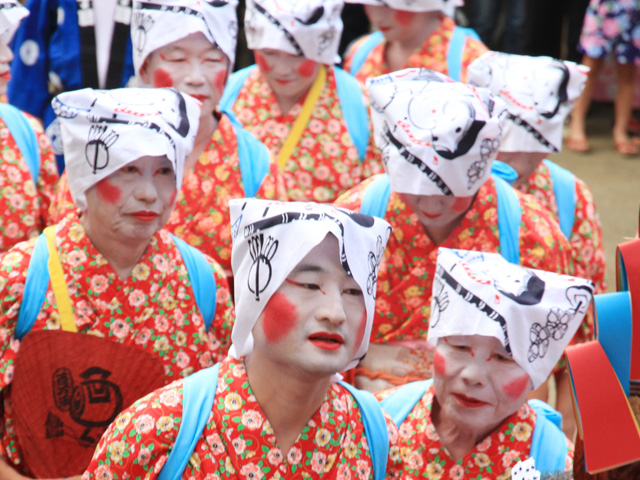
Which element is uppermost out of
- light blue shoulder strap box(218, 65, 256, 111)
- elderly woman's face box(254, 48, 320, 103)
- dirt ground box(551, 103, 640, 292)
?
elderly woman's face box(254, 48, 320, 103)

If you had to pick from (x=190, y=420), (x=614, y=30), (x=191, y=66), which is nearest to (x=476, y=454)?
(x=190, y=420)

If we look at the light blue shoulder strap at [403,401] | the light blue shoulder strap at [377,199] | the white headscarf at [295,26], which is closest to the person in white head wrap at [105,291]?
Answer: the light blue shoulder strap at [403,401]

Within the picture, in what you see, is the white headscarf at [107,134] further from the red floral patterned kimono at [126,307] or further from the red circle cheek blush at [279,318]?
the red circle cheek blush at [279,318]

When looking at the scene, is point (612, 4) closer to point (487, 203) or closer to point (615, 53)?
point (615, 53)

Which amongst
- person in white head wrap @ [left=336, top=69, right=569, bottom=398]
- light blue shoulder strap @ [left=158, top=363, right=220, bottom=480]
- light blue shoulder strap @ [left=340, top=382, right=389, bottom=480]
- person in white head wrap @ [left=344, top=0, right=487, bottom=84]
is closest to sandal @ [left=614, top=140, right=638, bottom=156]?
person in white head wrap @ [left=344, top=0, right=487, bottom=84]

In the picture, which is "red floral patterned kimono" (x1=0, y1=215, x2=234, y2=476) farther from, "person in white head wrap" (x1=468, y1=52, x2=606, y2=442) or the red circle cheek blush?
"person in white head wrap" (x1=468, y1=52, x2=606, y2=442)

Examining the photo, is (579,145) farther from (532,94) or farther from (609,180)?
(532,94)

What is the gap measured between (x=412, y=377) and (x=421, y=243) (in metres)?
0.47

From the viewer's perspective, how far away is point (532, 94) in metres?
4.35

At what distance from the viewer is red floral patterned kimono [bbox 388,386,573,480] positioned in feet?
10.0

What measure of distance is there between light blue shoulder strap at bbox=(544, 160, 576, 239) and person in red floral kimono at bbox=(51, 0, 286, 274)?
112cm

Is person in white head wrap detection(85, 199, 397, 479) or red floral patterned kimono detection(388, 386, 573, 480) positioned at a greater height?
person in white head wrap detection(85, 199, 397, 479)

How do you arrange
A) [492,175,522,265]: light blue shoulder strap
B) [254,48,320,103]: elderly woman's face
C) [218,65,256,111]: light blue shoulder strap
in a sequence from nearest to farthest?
[492,175,522,265]: light blue shoulder strap
[254,48,320,103]: elderly woman's face
[218,65,256,111]: light blue shoulder strap

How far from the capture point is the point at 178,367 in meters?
3.33
